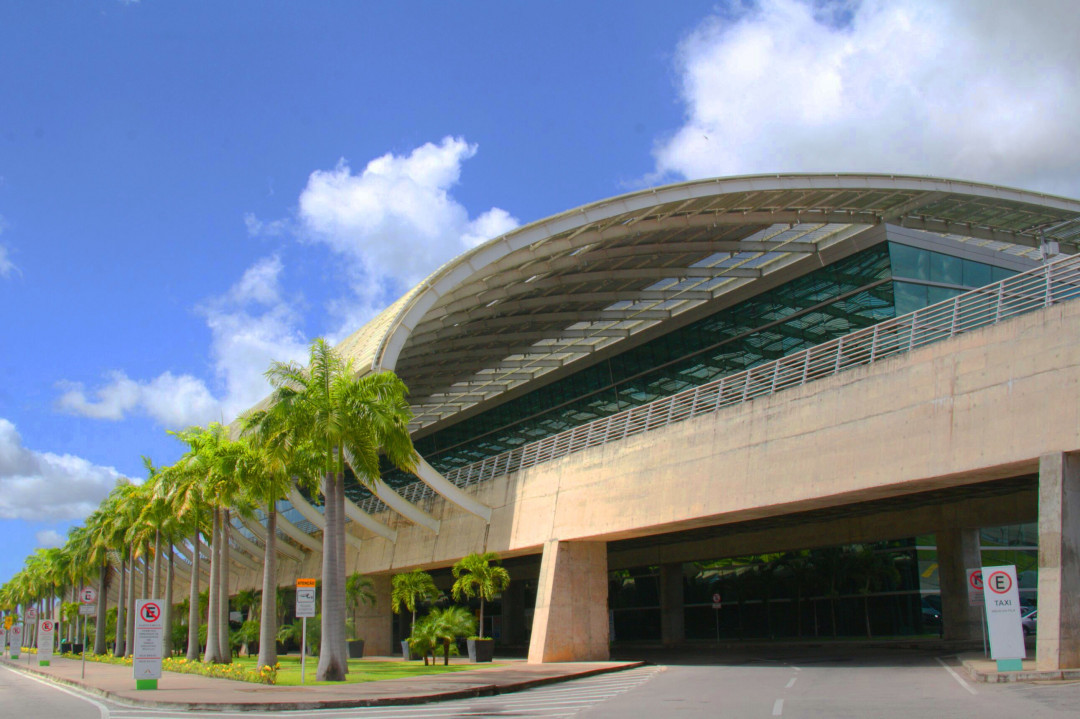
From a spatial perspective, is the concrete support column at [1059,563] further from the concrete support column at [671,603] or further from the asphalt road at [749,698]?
the concrete support column at [671,603]

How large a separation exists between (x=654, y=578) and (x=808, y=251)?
2328cm

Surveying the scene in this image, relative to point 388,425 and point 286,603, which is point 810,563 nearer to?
point 388,425

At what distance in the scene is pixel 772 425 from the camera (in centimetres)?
2241

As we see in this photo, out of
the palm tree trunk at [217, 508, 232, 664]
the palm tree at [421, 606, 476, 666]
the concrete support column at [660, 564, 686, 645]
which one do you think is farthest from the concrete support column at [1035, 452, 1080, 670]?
the concrete support column at [660, 564, 686, 645]

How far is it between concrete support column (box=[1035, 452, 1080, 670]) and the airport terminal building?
1.5 inches

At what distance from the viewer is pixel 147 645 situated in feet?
71.3

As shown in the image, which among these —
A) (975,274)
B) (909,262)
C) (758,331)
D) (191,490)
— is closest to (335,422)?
(191,490)

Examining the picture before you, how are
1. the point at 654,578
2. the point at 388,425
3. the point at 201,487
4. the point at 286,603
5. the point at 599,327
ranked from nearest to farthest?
the point at 388,425 → the point at 201,487 → the point at 599,327 → the point at 654,578 → the point at 286,603

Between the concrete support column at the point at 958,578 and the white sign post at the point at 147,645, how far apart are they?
2508 cm

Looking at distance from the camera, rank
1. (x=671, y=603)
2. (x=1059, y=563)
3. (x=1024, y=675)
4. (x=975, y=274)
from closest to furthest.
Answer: (x=1024, y=675)
(x=1059, y=563)
(x=975, y=274)
(x=671, y=603)

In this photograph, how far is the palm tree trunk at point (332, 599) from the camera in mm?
22500

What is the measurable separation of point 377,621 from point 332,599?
61.5 ft

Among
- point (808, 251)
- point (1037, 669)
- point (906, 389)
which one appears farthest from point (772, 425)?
point (808, 251)

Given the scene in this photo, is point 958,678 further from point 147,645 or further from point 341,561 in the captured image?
point 147,645
